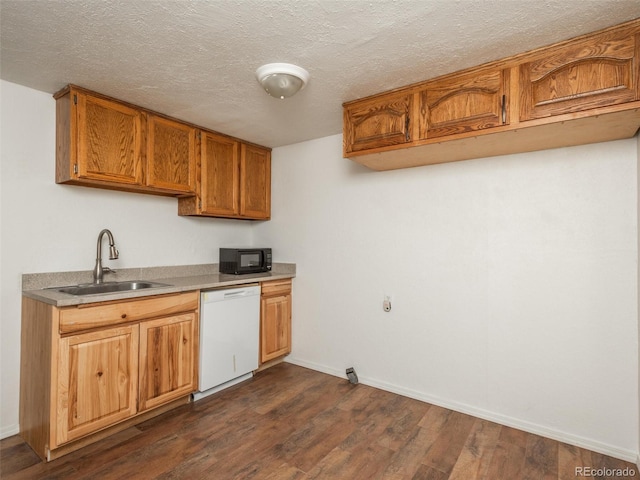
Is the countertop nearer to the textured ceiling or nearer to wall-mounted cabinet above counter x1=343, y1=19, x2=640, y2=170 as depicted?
the textured ceiling

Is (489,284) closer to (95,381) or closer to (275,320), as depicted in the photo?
(275,320)

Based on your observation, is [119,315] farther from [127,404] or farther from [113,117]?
[113,117]

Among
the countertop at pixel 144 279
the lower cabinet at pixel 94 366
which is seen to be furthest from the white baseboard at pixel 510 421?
the lower cabinet at pixel 94 366

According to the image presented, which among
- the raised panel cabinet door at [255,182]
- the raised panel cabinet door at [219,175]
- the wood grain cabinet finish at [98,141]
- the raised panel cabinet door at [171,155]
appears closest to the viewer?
the wood grain cabinet finish at [98,141]

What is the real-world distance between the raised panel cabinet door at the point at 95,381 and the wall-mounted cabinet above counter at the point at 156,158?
1044 millimetres

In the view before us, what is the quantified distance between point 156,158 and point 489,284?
2635 mm

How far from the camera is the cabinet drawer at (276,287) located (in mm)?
3180

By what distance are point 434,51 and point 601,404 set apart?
2.27 meters

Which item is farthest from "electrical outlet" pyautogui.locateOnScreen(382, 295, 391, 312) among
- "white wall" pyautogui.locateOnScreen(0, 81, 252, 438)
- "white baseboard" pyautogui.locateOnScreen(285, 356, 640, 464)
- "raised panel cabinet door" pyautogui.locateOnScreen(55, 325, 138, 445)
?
"white wall" pyautogui.locateOnScreen(0, 81, 252, 438)

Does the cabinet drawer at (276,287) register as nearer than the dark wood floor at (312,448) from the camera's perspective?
No

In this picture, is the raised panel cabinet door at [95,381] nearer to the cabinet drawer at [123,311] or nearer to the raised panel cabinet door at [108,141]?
the cabinet drawer at [123,311]

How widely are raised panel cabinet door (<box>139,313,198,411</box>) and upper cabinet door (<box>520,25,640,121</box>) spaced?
2.55 meters

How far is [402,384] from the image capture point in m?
2.77

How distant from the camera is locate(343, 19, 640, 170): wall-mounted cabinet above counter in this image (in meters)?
1.61
